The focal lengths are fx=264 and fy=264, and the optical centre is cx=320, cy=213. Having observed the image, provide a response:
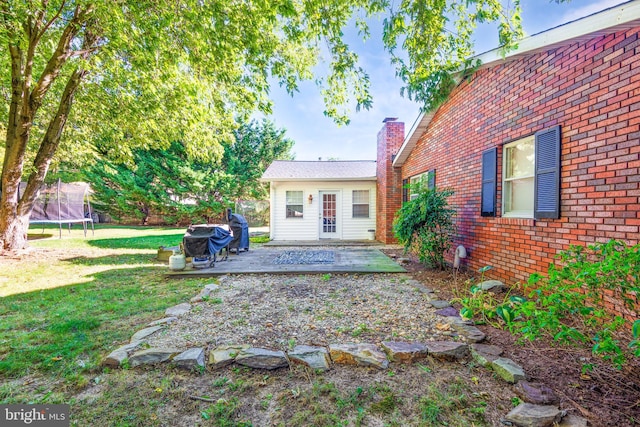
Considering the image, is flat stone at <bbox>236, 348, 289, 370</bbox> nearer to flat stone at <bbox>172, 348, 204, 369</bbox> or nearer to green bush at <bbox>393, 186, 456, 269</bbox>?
flat stone at <bbox>172, 348, 204, 369</bbox>

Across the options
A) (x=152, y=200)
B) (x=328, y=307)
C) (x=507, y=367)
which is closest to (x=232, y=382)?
(x=328, y=307)

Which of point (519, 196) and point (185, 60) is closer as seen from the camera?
point (519, 196)

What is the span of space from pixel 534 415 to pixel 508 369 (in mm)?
425

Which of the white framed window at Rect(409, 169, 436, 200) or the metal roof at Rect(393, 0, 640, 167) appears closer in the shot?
the metal roof at Rect(393, 0, 640, 167)

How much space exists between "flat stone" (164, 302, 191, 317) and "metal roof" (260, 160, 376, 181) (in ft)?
23.3

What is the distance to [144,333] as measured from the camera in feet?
9.05

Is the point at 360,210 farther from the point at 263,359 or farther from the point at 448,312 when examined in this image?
the point at 263,359

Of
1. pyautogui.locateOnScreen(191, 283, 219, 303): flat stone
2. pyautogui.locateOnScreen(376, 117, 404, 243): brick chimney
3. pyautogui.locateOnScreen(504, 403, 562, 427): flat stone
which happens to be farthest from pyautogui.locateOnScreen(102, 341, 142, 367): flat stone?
pyautogui.locateOnScreen(376, 117, 404, 243): brick chimney

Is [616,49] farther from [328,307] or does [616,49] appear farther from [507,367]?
[328,307]

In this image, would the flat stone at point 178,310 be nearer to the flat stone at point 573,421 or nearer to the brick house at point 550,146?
the flat stone at point 573,421

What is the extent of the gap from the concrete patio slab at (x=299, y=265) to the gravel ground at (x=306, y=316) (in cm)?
60

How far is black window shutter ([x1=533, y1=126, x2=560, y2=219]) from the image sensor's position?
3.28m

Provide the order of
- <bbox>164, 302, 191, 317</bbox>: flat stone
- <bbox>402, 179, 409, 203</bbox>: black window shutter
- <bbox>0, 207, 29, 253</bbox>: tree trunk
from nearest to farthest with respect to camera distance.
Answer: <bbox>164, 302, 191, 317</bbox>: flat stone
<bbox>0, 207, 29, 253</bbox>: tree trunk
<bbox>402, 179, 409, 203</bbox>: black window shutter
